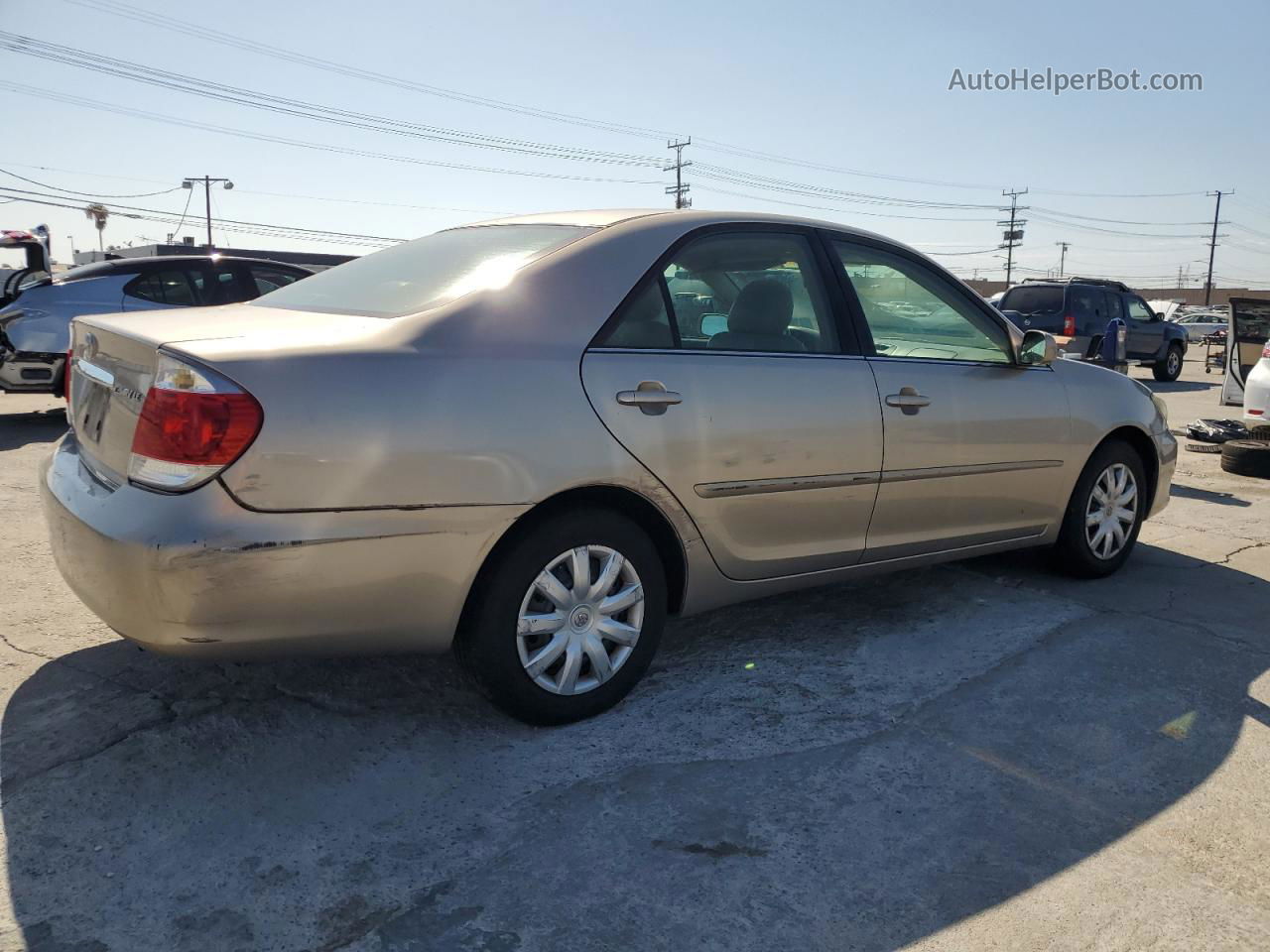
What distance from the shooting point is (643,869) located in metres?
2.35

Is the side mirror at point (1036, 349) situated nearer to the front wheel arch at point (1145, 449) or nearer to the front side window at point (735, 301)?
the front wheel arch at point (1145, 449)

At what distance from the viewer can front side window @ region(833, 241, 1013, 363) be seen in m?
3.86

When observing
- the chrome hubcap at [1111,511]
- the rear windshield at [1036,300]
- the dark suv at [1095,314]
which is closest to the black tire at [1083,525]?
the chrome hubcap at [1111,511]

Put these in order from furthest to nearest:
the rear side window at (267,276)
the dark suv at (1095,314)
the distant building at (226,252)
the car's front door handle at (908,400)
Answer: the distant building at (226,252), the dark suv at (1095,314), the rear side window at (267,276), the car's front door handle at (908,400)

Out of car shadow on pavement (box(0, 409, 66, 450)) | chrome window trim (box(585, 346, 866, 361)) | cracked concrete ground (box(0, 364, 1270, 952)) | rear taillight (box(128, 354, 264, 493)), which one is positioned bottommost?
cracked concrete ground (box(0, 364, 1270, 952))

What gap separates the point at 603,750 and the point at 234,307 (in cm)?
189

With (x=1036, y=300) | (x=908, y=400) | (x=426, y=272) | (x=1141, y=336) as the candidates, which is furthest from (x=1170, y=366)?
(x=426, y=272)

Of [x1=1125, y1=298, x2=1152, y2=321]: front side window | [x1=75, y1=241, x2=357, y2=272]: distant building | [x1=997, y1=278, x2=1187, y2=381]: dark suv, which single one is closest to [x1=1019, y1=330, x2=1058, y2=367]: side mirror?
[x1=997, y1=278, x2=1187, y2=381]: dark suv

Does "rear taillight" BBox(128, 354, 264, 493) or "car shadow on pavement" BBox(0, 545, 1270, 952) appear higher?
"rear taillight" BBox(128, 354, 264, 493)

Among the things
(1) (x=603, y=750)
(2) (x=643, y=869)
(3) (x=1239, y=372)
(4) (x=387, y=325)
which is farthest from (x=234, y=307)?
(3) (x=1239, y=372)

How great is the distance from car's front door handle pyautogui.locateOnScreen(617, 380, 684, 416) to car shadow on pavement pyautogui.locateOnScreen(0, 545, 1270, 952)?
986 mm

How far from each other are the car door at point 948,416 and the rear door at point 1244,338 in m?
7.49

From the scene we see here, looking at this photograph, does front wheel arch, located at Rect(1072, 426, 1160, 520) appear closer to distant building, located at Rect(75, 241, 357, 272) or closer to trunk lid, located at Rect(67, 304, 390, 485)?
trunk lid, located at Rect(67, 304, 390, 485)

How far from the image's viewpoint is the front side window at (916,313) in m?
3.86
